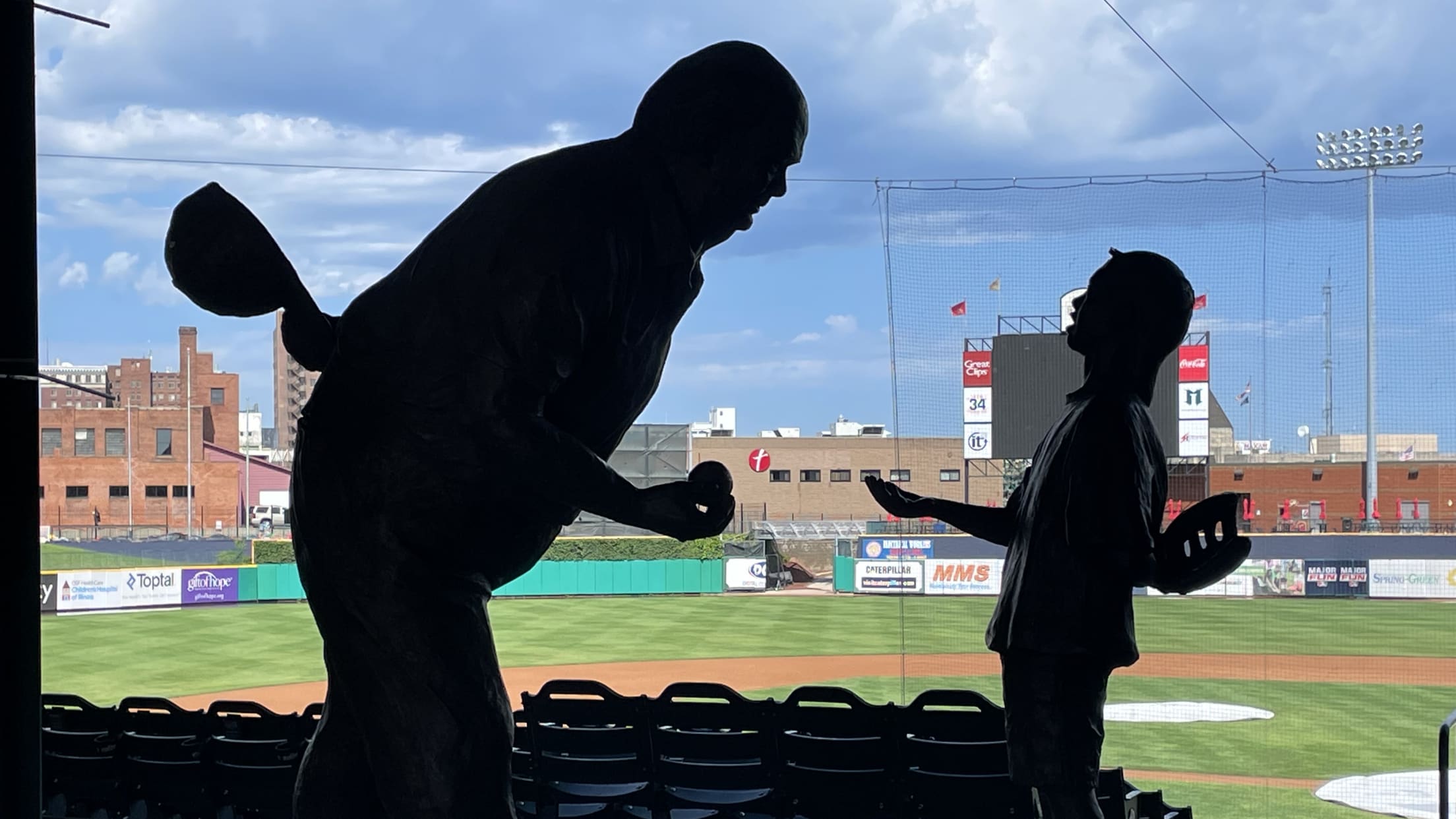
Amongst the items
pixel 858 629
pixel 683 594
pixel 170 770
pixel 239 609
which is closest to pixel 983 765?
pixel 170 770

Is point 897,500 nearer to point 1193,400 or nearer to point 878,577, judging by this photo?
point 1193,400

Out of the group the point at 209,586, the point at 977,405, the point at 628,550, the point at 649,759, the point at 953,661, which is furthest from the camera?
the point at 628,550

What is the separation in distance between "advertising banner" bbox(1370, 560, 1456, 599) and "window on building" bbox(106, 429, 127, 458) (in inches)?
1328

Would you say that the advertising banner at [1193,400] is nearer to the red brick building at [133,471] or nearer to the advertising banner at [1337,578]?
the advertising banner at [1337,578]

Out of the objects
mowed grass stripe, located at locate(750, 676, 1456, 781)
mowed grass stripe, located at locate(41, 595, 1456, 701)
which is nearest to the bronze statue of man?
mowed grass stripe, located at locate(750, 676, 1456, 781)

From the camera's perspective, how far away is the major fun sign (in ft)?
126

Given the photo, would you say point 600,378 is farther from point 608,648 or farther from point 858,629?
point 858,629

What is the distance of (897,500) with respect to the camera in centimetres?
219

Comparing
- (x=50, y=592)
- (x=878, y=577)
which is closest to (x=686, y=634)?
(x=878, y=577)

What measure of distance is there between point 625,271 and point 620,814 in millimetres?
3039

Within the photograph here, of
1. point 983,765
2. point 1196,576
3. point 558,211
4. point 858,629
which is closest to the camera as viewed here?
point 558,211

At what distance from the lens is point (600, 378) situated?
4.25ft

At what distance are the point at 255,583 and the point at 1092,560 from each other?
88.0 ft

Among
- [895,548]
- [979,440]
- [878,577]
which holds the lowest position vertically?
[878,577]
